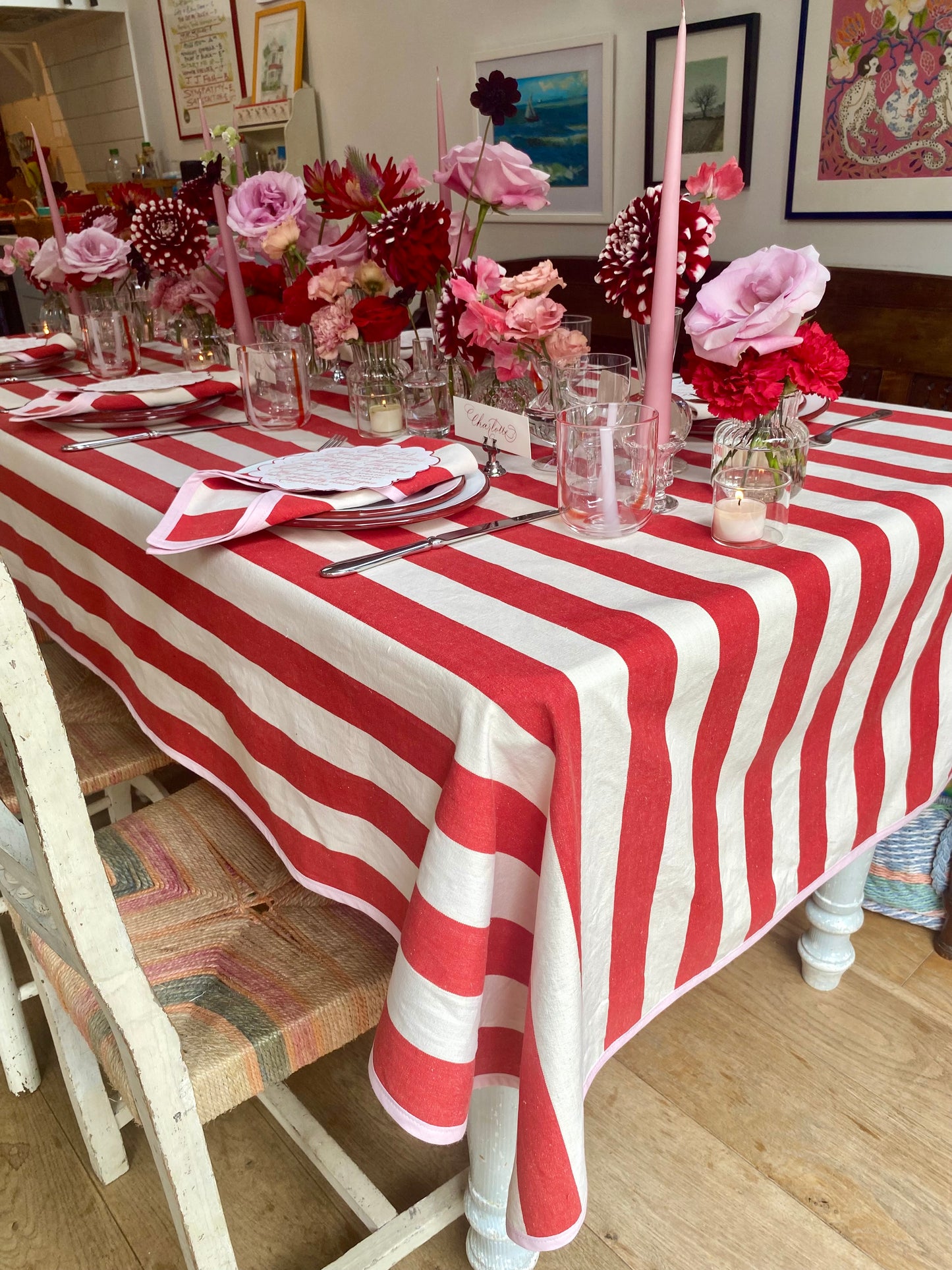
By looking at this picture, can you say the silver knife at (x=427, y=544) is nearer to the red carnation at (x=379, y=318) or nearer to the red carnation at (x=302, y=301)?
the red carnation at (x=379, y=318)

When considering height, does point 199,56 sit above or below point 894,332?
above

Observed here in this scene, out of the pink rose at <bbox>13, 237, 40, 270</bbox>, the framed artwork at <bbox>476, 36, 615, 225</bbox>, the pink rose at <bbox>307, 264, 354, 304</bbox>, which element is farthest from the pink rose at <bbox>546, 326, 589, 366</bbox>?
the framed artwork at <bbox>476, 36, 615, 225</bbox>

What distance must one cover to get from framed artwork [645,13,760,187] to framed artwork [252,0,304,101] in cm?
192

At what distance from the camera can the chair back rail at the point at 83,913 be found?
1.90 ft

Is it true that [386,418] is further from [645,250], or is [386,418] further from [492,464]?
[645,250]

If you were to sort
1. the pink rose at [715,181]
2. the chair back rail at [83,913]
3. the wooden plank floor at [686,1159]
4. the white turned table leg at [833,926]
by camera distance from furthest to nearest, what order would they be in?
the white turned table leg at [833,926] → the wooden plank floor at [686,1159] → the pink rose at [715,181] → the chair back rail at [83,913]

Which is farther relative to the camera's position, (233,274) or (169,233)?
(169,233)

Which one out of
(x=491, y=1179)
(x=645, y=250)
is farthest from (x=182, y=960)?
(x=645, y=250)

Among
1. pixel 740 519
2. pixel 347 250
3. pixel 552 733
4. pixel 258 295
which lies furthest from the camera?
pixel 258 295

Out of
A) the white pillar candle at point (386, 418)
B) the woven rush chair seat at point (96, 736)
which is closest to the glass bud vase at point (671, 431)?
the white pillar candle at point (386, 418)

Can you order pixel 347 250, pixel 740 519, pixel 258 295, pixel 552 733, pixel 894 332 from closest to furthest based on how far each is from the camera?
pixel 552 733
pixel 740 519
pixel 347 250
pixel 258 295
pixel 894 332

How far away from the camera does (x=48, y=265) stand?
6.51 ft

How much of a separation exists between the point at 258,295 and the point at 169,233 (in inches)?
7.4

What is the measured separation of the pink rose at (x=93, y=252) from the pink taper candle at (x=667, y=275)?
126cm
